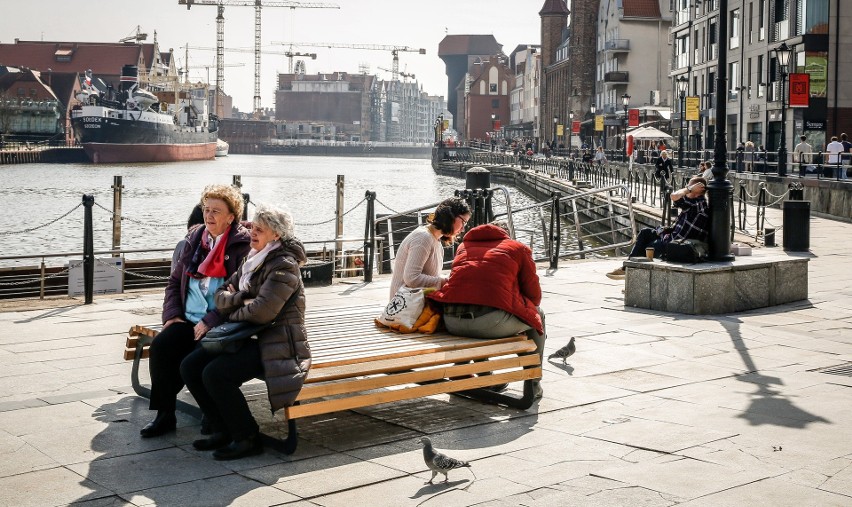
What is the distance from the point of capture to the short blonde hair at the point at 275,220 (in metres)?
6.24

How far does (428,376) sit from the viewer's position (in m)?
6.71

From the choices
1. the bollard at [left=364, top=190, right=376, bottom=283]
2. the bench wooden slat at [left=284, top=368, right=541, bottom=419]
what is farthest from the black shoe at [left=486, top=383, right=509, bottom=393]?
the bollard at [left=364, top=190, right=376, bottom=283]

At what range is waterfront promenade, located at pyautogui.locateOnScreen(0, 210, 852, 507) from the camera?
557 centimetres

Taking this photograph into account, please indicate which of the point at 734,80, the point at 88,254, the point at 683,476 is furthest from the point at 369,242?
the point at 734,80

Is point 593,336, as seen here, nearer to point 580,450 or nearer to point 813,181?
point 580,450

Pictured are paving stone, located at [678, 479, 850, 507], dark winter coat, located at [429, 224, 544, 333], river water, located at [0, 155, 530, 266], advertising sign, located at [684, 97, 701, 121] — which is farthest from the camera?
advertising sign, located at [684, 97, 701, 121]

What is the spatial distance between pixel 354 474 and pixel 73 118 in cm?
10808

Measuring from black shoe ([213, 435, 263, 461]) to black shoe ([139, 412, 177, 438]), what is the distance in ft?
1.91

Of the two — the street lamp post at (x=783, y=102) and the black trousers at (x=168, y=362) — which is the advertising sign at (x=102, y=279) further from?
the street lamp post at (x=783, y=102)

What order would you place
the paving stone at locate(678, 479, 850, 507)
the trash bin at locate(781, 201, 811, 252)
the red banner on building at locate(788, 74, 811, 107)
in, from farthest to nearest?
the red banner on building at locate(788, 74, 811, 107) < the trash bin at locate(781, 201, 811, 252) < the paving stone at locate(678, 479, 850, 507)

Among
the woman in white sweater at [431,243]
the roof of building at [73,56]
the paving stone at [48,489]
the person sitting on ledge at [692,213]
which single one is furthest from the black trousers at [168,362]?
the roof of building at [73,56]

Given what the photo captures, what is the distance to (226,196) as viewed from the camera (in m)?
6.75

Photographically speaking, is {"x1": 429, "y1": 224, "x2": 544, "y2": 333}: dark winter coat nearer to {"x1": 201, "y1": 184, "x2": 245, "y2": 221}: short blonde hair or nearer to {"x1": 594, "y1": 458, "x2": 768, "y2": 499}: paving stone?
{"x1": 201, "y1": 184, "x2": 245, "y2": 221}: short blonde hair

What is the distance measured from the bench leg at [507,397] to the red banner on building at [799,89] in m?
35.4
